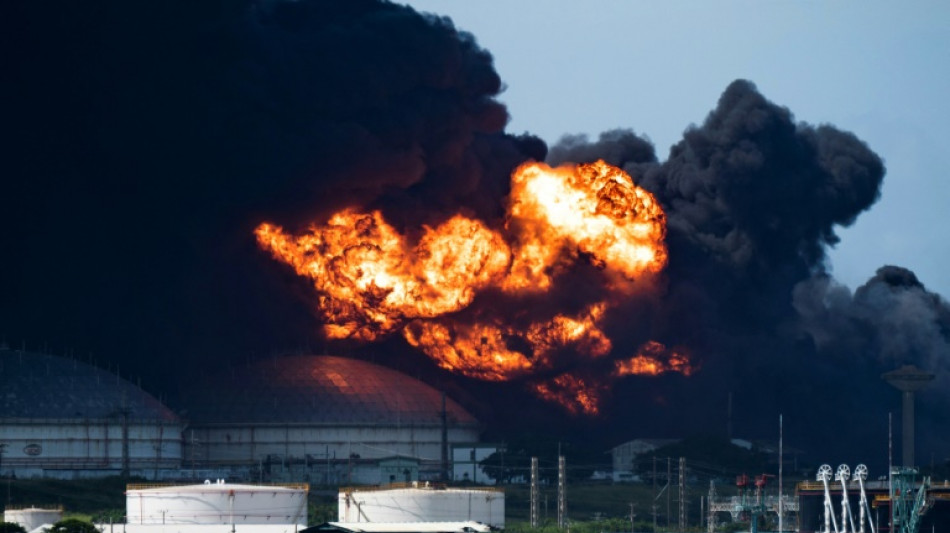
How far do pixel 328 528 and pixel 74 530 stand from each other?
69.1 feet

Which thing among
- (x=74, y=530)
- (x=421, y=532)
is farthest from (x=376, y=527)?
(x=74, y=530)

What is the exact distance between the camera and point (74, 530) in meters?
198

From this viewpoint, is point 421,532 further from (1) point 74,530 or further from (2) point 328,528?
(1) point 74,530

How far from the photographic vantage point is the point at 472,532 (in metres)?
198

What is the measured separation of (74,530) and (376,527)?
72.6ft

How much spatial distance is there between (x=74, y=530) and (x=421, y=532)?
25508 millimetres

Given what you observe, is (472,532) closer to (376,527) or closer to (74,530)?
→ (376,527)

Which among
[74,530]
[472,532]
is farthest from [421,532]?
[74,530]

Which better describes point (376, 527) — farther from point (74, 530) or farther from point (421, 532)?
point (74, 530)

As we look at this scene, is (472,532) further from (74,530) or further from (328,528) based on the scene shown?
(74,530)

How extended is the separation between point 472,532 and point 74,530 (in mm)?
29136

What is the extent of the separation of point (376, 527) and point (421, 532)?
4967 mm

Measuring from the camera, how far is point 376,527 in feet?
655
